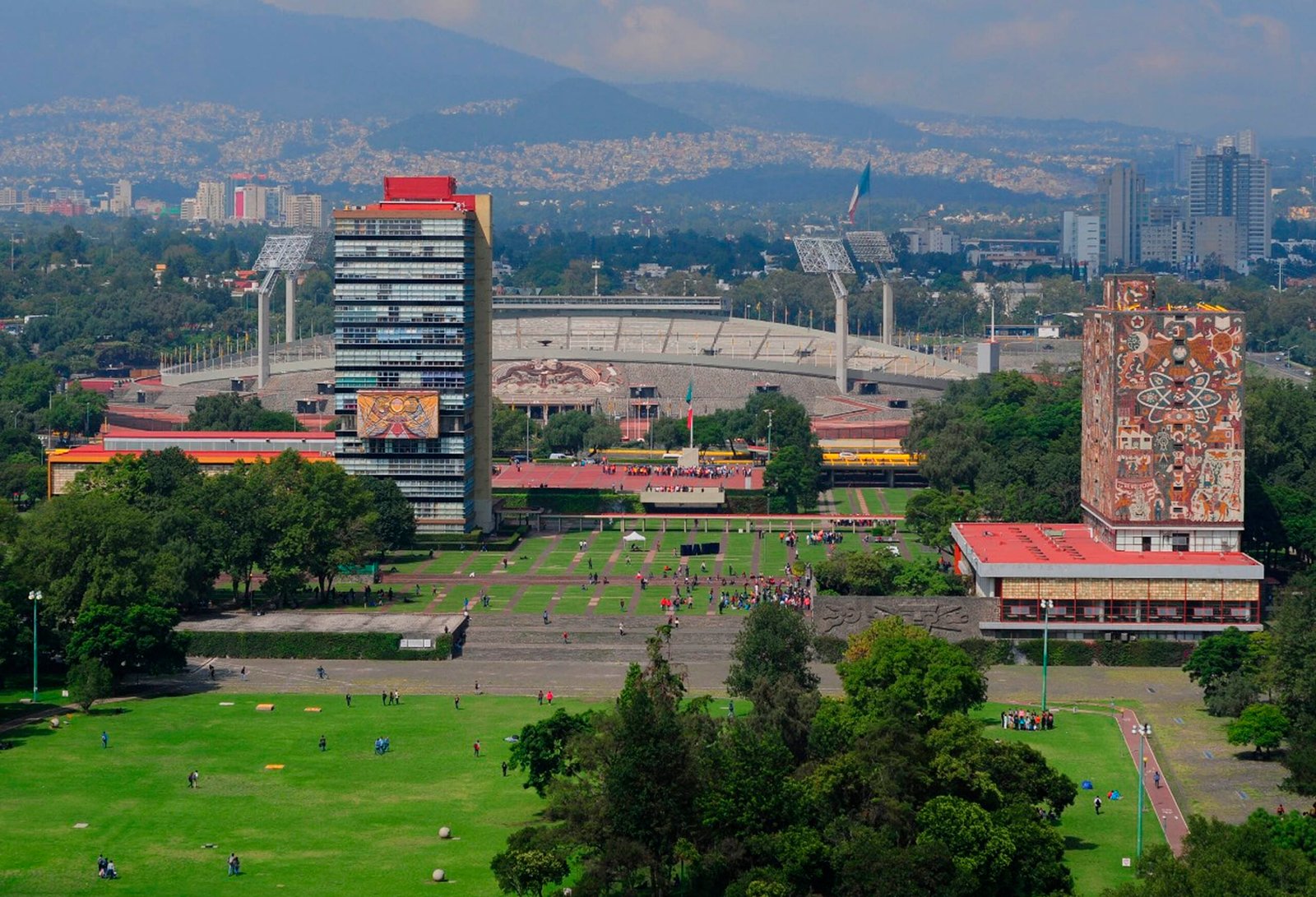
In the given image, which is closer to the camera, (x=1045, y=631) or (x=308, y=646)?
(x=1045, y=631)

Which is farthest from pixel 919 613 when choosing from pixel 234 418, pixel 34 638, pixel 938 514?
pixel 234 418

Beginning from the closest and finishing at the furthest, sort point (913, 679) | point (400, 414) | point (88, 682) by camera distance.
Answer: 1. point (913, 679)
2. point (88, 682)
3. point (400, 414)

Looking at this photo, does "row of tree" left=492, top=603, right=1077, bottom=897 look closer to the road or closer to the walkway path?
the walkway path

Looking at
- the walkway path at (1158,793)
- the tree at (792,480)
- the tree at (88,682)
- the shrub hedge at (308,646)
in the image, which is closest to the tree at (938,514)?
the tree at (792,480)

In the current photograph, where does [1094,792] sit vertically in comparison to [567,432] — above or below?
below

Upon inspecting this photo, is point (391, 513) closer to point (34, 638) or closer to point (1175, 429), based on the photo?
point (34, 638)

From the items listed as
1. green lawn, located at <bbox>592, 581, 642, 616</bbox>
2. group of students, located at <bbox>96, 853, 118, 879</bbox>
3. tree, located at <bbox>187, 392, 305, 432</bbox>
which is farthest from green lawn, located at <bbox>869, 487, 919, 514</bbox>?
group of students, located at <bbox>96, 853, 118, 879</bbox>
